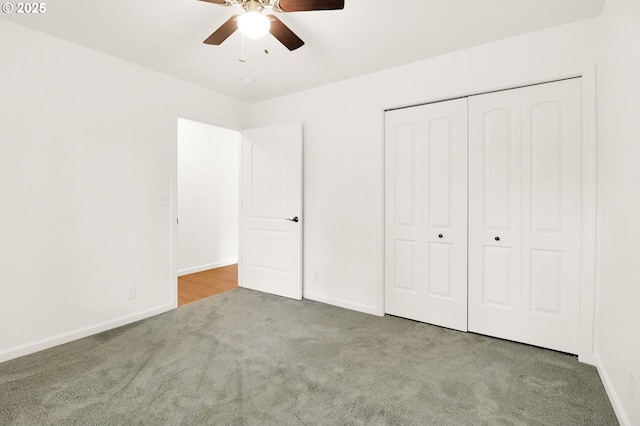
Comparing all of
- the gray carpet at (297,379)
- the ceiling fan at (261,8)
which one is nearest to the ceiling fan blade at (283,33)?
the ceiling fan at (261,8)

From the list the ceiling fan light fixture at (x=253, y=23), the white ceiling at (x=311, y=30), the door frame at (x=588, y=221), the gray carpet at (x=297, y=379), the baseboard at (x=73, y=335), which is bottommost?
the gray carpet at (x=297, y=379)

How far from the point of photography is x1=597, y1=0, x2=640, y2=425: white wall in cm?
152

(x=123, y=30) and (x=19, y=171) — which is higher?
(x=123, y=30)

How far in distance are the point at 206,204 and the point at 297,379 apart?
3.97 metres

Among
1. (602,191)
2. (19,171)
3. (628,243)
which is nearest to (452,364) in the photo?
(628,243)

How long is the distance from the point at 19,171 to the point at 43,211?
328 millimetres

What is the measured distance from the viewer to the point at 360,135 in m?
3.29

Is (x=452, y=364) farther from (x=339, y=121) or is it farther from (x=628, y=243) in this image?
(x=339, y=121)

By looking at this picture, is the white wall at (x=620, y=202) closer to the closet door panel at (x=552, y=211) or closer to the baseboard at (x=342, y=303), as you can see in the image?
the closet door panel at (x=552, y=211)

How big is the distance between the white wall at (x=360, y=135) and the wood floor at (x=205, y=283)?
127cm

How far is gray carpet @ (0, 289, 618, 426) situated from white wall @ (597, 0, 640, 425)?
10.2 inches

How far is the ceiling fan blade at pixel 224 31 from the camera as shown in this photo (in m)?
1.93

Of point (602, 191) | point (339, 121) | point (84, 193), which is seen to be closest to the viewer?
point (602, 191)

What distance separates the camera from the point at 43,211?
97.0 inches
